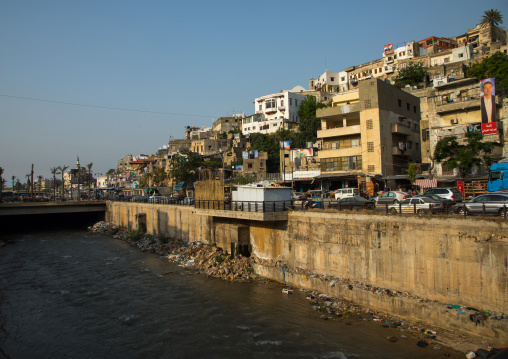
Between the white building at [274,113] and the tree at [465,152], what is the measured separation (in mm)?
56038

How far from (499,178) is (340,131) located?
23.9m

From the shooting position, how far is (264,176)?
6844 centimetres

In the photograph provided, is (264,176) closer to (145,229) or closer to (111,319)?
(145,229)

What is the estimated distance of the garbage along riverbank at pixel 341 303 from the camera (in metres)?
13.6

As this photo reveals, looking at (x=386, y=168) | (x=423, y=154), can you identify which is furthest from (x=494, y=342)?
(x=423, y=154)

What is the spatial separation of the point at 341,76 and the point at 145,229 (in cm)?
8211

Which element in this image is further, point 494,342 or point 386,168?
point 386,168

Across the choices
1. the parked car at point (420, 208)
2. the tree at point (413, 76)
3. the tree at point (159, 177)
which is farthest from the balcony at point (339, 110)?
the tree at point (159, 177)

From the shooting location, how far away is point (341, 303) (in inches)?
724

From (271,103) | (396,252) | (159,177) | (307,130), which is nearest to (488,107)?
(396,252)

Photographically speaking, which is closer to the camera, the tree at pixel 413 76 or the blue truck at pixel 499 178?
the blue truck at pixel 499 178

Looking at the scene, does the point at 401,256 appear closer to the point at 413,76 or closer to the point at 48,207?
the point at 48,207

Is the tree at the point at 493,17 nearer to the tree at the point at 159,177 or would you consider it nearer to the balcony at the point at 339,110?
the balcony at the point at 339,110

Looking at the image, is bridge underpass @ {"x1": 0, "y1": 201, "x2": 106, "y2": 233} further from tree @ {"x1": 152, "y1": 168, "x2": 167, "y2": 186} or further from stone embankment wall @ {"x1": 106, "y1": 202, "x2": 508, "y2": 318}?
stone embankment wall @ {"x1": 106, "y1": 202, "x2": 508, "y2": 318}
